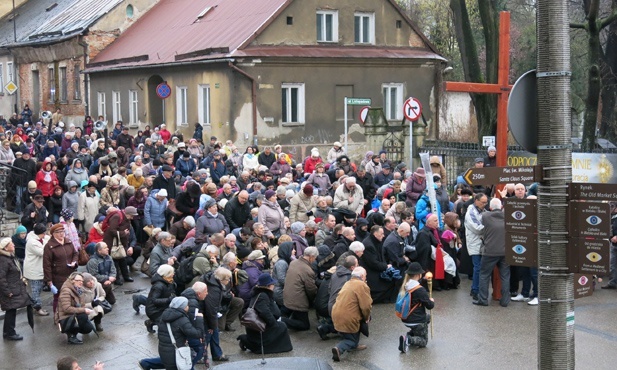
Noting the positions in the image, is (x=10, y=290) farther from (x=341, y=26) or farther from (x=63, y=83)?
(x=63, y=83)

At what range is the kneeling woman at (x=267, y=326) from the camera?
13430 millimetres

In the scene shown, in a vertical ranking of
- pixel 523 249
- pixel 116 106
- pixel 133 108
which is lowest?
pixel 523 249

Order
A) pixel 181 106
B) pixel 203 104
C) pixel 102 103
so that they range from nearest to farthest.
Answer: pixel 203 104 → pixel 181 106 → pixel 102 103

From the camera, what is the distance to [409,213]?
1752 cm

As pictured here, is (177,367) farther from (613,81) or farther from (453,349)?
(613,81)

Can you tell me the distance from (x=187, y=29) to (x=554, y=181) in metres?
30.9

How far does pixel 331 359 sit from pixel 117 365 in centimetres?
316

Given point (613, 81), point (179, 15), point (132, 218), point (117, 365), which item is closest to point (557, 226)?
point (117, 365)

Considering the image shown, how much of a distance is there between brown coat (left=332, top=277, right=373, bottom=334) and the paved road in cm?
49

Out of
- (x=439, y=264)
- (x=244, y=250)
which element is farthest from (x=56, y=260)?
(x=439, y=264)

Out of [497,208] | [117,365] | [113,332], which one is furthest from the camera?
[497,208]

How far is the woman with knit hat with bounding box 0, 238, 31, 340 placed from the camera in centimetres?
1463

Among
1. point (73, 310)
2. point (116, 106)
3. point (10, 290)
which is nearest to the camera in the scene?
point (73, 310)

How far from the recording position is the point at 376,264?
1569 centimetres
